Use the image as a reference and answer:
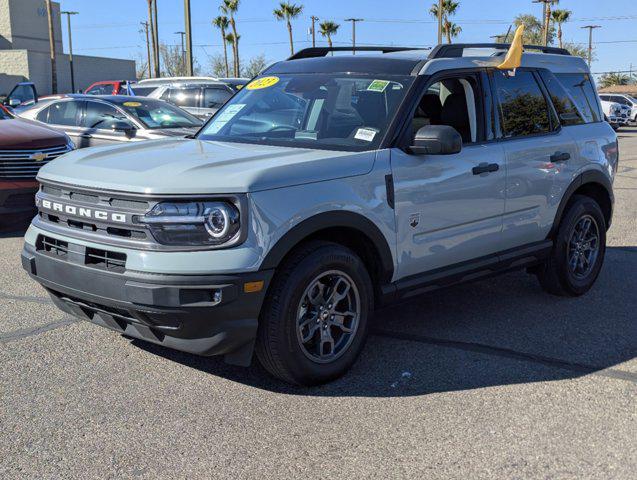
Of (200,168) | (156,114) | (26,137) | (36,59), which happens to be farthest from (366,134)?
(36,59)

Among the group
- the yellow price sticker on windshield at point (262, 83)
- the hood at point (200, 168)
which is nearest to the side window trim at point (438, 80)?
the hood at point (200, 168)

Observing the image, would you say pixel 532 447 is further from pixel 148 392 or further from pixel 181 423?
pixel 148 392

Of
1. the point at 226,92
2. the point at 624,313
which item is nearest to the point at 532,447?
the point at 624,313

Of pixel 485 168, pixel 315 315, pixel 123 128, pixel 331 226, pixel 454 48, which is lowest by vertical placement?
pixel 315 315

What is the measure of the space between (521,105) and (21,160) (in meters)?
5.92

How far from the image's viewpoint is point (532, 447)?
3.62 meters

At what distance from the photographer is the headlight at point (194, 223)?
3.82 m

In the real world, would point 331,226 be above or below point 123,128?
below

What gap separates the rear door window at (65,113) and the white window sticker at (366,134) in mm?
8689

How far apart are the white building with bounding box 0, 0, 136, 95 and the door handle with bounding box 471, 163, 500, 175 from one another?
52317 mm

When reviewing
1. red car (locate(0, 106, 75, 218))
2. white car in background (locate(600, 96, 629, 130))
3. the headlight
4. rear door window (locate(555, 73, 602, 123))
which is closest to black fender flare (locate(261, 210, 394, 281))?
the headlight

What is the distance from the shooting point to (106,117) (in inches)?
477

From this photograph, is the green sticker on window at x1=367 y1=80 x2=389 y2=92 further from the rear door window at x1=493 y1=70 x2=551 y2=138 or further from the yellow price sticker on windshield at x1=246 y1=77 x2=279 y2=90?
the rear door window at x1=493 y1=70 x2=551 y2=138

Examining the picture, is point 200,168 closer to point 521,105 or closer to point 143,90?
point 521,105
